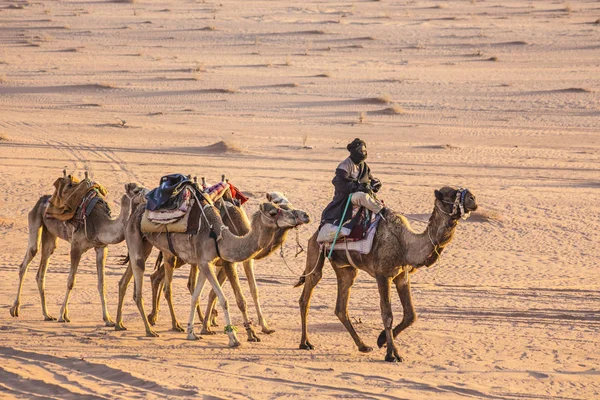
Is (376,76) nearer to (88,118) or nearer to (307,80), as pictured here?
(307,80)

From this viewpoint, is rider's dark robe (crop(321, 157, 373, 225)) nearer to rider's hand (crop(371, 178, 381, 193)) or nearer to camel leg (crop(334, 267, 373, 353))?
rider's hand (crop(371, 178, 381, 193))

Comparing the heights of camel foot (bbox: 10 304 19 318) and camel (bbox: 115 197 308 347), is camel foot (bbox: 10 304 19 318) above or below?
below

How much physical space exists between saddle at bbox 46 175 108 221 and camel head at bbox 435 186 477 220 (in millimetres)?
4370

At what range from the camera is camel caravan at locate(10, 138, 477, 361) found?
34.6 ft

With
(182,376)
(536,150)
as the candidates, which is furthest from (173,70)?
(182,376)

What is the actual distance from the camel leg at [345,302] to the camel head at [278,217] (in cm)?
121

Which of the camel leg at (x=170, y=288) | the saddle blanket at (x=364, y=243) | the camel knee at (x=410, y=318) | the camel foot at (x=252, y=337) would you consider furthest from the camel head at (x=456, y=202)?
the camel leg at (x=170, y=288)

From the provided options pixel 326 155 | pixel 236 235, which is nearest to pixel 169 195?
pixel 236 235

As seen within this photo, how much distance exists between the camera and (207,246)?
1126 centimetres

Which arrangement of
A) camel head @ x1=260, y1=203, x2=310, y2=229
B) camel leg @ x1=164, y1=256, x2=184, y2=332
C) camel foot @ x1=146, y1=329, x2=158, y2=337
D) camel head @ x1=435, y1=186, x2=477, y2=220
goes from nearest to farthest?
camel head @ x1=435, y1=186, x2=477, y2=220 → camel head @ x1=260, y1=203, x2=310, y2=229 → camel foot @ x1=146, y1=329, x2=158, y2=337 → camel leg @ x1=164, y1=256, x2=184, y2=332

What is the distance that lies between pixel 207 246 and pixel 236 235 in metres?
0.54

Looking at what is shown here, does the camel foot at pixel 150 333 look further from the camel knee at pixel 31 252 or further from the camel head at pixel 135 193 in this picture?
the camel knee at pixel 31 252

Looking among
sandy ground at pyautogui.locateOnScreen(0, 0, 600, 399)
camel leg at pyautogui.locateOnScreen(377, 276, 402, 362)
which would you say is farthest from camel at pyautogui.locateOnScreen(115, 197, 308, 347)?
camel leg at pyautogui.locateOnScreen(377, 276, 402, 362)

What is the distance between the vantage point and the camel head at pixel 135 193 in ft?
40.2
